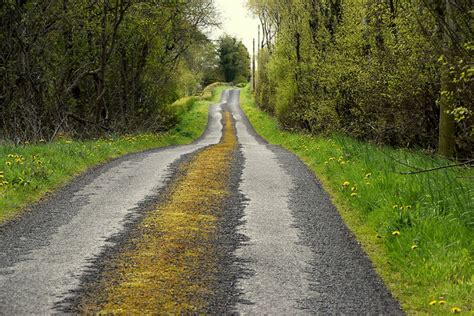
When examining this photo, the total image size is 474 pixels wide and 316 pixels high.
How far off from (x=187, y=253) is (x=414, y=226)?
2.93 m

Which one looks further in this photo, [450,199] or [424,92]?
[424,92]

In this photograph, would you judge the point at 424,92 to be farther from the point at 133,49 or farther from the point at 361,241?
the point at 133,49

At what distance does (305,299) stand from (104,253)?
269 centimetres

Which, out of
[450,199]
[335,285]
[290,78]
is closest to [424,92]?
[450,199]

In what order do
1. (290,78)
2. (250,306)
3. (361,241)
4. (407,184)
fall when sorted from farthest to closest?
(290,78) < (407,184) < (361,241) < (250,306)

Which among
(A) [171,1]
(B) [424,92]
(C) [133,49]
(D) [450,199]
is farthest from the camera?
(C) [133,49]

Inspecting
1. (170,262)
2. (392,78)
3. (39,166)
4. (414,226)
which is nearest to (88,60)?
(39,166)

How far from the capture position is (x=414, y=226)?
6.87 meters

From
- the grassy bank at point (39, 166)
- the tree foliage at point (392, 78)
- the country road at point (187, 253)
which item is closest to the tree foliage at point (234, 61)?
the tree foliage at point (392, 78)

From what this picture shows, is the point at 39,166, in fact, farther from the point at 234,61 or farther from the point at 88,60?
the point at 234,61

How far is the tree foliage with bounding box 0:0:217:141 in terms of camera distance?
18984 mm

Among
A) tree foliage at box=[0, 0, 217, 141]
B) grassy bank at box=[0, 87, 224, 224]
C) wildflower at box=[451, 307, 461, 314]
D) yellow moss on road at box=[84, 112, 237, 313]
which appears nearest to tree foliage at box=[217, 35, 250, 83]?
tree foliage at box=[0, 0, 217, 141]

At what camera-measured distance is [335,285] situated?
564cm

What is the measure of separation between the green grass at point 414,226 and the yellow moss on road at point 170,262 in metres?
2.04
